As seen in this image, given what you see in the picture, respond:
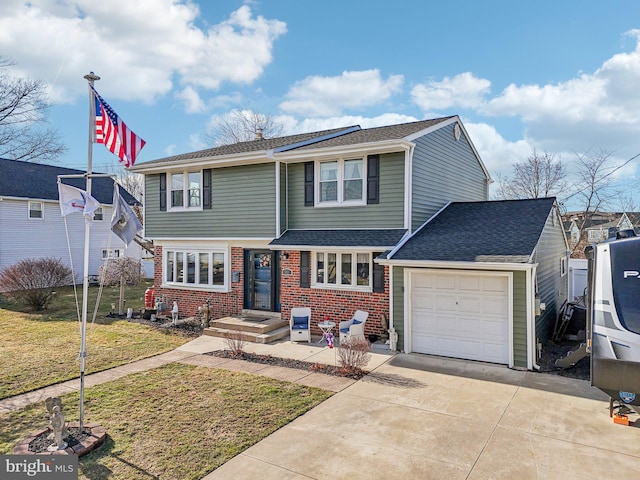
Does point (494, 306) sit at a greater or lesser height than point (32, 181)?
lesser

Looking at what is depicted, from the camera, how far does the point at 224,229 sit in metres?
12.7

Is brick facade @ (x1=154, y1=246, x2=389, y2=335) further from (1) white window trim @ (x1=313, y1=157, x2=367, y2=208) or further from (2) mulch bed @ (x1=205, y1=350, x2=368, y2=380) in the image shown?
(2) mulch bed @ (x1=205, y1=350, x2=368, y2=380)

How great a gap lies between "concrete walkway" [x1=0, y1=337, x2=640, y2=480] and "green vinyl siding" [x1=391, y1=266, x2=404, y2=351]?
1.35 metres

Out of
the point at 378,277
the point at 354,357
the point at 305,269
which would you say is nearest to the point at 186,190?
the point at 305,269

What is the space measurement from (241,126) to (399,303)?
25.2 metres

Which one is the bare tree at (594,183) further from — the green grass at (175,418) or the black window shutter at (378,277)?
the green grass at (175,418)

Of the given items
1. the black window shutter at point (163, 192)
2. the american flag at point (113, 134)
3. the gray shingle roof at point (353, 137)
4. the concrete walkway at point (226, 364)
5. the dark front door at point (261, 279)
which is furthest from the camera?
the black window shutter at point (163, 192)

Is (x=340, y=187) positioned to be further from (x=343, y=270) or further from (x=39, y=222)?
(x=39, y=222)

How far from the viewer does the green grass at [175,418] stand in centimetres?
462

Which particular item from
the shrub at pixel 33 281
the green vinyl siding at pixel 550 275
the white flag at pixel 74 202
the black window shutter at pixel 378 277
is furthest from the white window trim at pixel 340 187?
the shrub at pixel 33 281

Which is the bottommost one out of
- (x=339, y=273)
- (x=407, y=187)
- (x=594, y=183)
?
(x=339, y=273)

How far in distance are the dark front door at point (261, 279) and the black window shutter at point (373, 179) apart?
3.56 meters

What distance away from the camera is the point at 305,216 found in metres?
11.7

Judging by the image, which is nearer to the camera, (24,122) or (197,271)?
(197,271)
